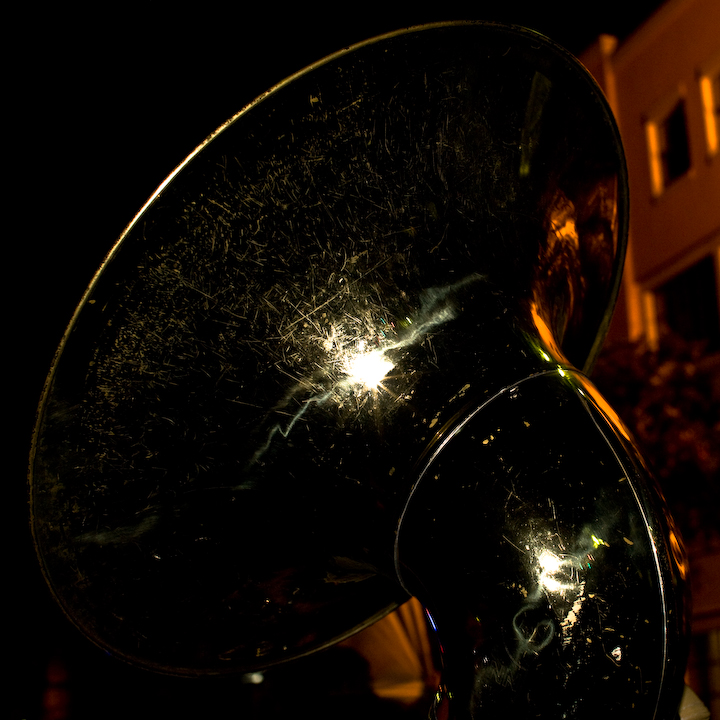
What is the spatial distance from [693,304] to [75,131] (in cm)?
697

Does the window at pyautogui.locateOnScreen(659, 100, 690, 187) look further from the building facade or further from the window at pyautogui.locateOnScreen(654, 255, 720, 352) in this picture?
the window at pyautogui.locateOnScreen(654, 255, 720, 352)

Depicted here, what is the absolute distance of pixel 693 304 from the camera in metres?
7.27

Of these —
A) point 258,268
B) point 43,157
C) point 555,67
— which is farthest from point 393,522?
point 43,157

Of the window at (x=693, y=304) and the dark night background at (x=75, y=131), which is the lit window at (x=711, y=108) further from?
the dark night background at (x=75, y=131)

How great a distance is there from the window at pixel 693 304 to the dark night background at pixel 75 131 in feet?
20.6

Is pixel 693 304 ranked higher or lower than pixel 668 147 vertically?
lower

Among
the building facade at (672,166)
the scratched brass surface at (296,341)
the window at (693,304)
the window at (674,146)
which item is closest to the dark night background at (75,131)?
the scratched brass surface at (296,341)

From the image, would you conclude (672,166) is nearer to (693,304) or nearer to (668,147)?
(668,147)

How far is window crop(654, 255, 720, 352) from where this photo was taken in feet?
22.8

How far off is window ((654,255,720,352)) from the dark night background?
628 cm

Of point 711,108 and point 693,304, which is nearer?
point 711,108

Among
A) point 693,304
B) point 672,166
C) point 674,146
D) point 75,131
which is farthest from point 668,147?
point 75,131

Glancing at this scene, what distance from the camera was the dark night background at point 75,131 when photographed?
1.54 metres

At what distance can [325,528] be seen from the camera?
0.75 metres
